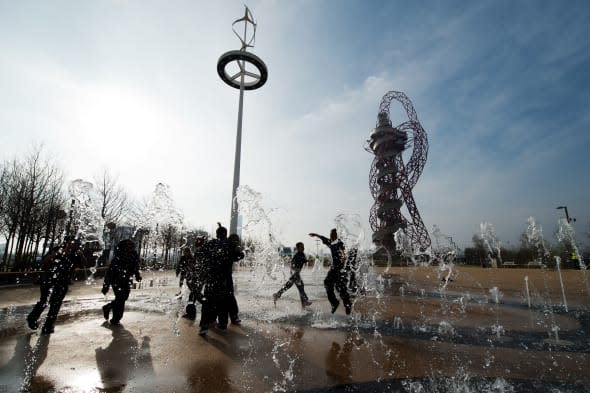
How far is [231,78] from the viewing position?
2534 centimetres

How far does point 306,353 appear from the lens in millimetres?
4031

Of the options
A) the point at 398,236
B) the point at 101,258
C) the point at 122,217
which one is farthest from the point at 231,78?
the point at 398,236

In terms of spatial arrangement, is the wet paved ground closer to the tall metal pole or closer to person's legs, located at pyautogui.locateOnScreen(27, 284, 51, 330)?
person's legs, located at pyautogui.locateOnScreen(27, 284, 51, 330)

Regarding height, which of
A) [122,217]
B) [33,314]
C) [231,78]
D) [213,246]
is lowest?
[33,314]

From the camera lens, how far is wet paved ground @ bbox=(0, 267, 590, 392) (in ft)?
10.2

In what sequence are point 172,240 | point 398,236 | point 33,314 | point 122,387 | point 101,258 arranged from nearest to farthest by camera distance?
point 122,387, point 33,314, point 101,258, point 172,240, point 398,236

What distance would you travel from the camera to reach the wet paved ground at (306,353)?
10.2 ft

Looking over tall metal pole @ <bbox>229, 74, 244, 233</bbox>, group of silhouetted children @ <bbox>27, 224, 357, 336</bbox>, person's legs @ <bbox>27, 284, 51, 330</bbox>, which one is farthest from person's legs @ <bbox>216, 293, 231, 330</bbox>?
tall metal pole @ <bbox>229, 74, 244, 233</bbox>

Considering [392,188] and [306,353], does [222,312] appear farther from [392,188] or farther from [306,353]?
[392,188]

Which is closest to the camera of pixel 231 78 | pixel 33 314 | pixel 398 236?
pixel 33 314

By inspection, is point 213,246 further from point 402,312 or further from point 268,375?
point 402,312

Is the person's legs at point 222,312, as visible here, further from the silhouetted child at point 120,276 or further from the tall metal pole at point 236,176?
the tall metal pole at point 236,176

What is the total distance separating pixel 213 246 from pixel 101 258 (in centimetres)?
2255

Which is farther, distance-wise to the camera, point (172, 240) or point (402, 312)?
point (172, 240)
